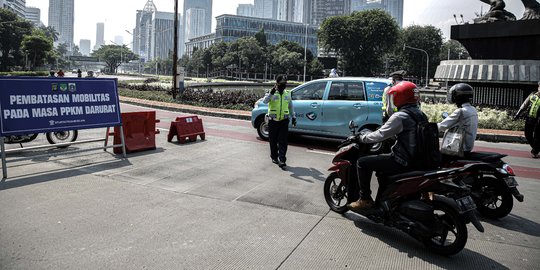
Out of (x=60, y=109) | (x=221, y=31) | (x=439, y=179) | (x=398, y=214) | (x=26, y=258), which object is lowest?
(x=26, y=258)

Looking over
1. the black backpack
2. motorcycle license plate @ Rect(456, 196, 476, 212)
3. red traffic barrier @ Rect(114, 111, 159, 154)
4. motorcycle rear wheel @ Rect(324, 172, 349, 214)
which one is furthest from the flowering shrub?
motorcycle license plate @ Rect(456, 196, 476, 212)

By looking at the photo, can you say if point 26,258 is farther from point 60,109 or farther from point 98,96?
point 98,96

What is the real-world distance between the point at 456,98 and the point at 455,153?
690mm

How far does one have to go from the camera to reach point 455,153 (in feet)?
17.5

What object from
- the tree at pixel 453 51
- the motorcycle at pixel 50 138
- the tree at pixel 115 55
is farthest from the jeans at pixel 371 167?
the tree at pixel 115 55

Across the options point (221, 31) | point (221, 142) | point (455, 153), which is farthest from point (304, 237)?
point (221, 31)

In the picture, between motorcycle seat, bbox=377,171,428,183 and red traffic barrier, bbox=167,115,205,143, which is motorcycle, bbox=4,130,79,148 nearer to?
red traffic barrier, bbox=167,115,205,143

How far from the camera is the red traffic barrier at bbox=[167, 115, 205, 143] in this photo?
10545 mm

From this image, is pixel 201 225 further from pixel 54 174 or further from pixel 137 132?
pixel 137 132

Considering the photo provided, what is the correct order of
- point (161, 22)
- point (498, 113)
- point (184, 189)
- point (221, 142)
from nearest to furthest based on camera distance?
point (184, 189)
point (221, 142)
point (498, 113)
point (161, 22)

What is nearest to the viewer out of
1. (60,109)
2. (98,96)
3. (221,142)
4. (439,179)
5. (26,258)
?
(26,258)

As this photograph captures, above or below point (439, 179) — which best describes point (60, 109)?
above

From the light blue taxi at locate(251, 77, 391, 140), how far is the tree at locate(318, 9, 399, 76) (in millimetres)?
57710

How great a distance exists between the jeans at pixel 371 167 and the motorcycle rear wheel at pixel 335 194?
→ 587 mm
